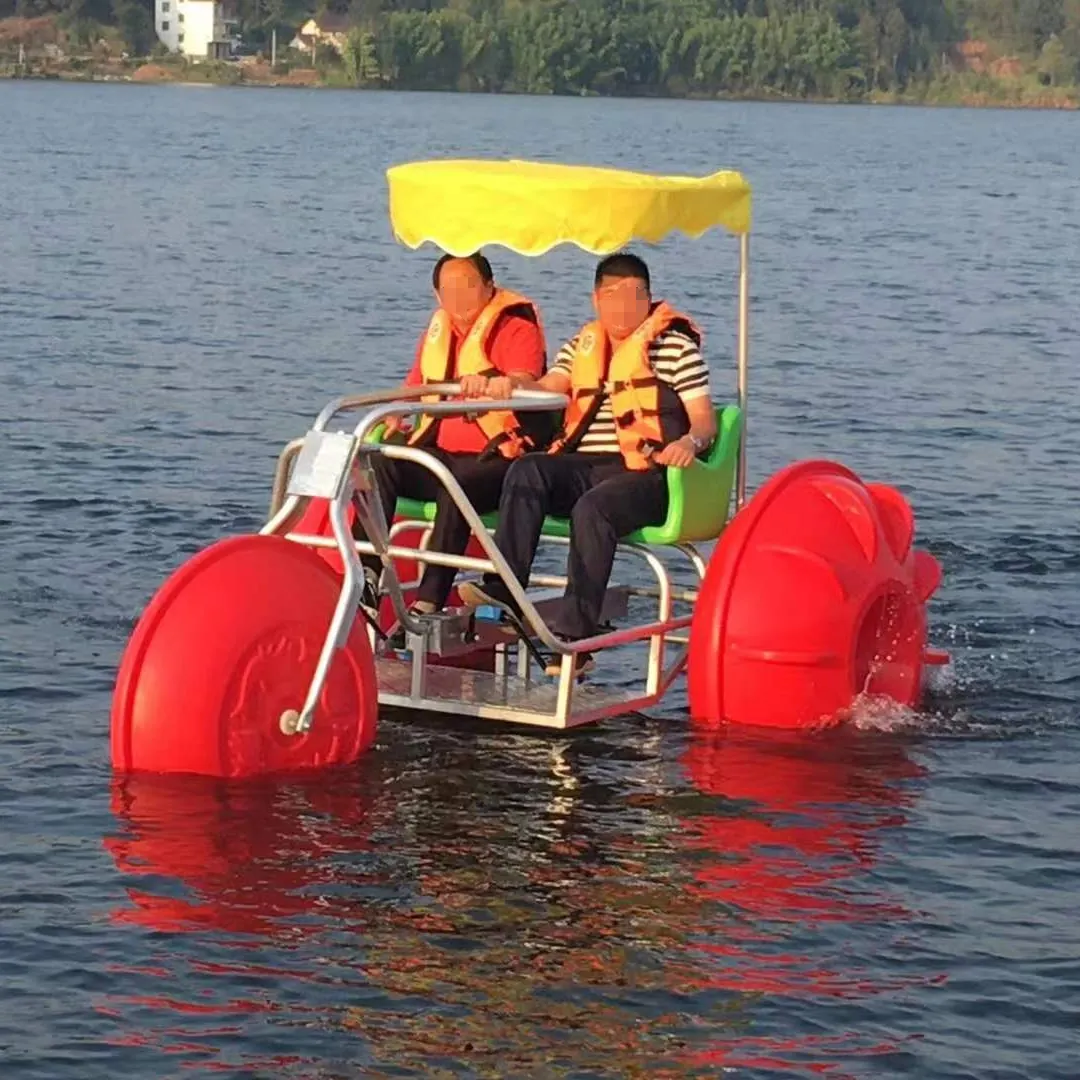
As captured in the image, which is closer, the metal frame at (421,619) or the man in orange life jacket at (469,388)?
the metal frame at (421,619)

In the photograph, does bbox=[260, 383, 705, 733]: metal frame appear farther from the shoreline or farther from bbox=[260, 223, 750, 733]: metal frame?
the shoreline

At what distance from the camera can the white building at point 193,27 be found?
525 feet

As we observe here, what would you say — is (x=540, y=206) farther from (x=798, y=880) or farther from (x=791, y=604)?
(x=798, y=880)

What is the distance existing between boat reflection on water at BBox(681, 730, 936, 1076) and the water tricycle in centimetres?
33

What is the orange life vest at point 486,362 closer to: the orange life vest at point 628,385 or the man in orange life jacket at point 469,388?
the man in orange life jacket at point 469,388

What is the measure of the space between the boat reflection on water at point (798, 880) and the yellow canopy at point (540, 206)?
2.17 meters

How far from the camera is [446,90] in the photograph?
472 feet

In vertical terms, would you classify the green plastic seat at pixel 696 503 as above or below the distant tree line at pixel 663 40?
below

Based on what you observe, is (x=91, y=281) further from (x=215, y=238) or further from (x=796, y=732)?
(x=796, y=732)

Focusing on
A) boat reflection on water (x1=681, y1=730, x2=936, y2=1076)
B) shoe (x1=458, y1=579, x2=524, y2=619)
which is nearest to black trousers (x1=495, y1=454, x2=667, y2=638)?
shoe (x1=458, y1=579, x2=524, y2=619)

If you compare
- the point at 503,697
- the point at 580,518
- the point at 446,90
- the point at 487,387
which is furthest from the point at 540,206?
the point at 446,90

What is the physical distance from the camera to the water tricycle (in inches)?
376

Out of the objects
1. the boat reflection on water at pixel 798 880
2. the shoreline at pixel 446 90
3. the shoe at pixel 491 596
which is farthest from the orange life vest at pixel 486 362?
the shoreline at pixel 446 90

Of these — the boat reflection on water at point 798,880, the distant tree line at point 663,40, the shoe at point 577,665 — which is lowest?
the boat reflection on water at point 798,880
